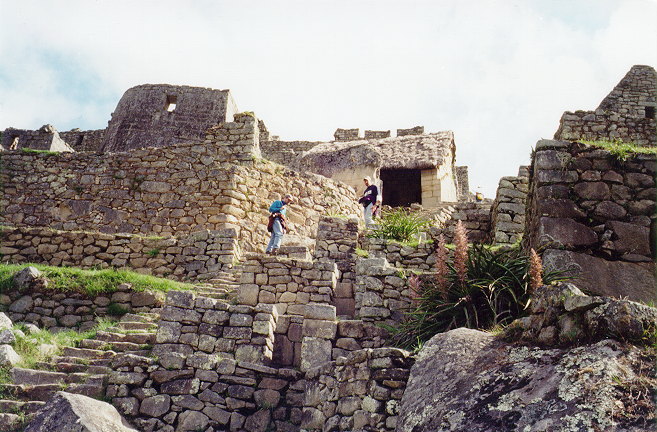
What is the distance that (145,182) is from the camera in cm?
1684

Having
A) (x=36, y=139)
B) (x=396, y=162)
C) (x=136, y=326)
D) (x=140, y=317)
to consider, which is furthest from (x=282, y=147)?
(x=136, y=326)

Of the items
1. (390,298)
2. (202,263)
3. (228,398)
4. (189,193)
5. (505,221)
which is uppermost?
(189,193)

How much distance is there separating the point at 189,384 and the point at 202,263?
218 inches

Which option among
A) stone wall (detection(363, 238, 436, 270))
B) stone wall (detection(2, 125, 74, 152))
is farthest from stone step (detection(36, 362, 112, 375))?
stone wall (detection(2, 125, 74, 152))

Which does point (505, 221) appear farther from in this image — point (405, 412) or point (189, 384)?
point (405, 412)

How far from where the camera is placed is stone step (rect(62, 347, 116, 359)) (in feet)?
29.4

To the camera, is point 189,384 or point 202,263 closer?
point 189,384

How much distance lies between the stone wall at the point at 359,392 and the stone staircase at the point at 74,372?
2.81 m

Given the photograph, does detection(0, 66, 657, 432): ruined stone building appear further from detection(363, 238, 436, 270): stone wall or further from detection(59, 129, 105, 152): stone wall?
detection(59, 129, 105, 152): stone wall

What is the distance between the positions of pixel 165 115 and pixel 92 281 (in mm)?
13884

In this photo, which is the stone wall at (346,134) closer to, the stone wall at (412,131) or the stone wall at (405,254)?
the stone wall at (412,131)

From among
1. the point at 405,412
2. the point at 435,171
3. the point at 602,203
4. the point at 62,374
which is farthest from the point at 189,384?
the point at 435,171

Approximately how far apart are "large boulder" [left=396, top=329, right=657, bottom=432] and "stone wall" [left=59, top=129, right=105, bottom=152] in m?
24.9

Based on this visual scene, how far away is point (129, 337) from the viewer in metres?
9.53
